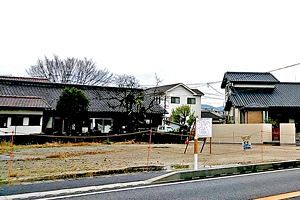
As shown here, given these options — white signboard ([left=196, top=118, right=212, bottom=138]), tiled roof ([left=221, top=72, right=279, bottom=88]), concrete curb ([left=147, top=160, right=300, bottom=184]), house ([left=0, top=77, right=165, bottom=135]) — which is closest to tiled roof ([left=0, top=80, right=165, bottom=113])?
house ([left=0, top=77, right=165, bottom=135])

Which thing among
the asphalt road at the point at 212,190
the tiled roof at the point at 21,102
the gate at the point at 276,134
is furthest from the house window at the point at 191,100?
the asphalt road at the point at 212,190

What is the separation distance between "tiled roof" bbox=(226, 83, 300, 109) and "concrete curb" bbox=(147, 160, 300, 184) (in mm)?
22200

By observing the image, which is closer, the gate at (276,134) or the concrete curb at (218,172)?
the concrete curb at (218,172)

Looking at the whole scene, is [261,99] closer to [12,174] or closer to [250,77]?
[250,77]

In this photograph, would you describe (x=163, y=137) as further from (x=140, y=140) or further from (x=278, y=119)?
(x=278, y=119)

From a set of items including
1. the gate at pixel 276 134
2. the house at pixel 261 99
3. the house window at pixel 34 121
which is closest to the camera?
the gate at pixel 276 134

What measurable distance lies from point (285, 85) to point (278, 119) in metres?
5.82

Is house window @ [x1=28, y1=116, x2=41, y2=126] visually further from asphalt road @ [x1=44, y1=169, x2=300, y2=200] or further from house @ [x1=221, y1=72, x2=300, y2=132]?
asphalt road @ [x1=44, y1=169, x2=300, y2=200]

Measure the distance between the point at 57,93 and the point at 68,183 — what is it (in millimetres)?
30545

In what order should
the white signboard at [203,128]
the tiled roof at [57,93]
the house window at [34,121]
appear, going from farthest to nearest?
the tiled roof at [57,93]
the house window at [34,121]
the white signboard at [203,128]

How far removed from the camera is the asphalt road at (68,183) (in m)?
7.23

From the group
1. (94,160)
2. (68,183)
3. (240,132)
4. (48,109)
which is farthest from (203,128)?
(48,109)

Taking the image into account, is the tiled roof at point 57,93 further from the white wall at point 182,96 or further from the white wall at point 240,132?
the white wall at point 182,96

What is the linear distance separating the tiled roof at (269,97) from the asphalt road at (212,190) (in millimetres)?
25431
